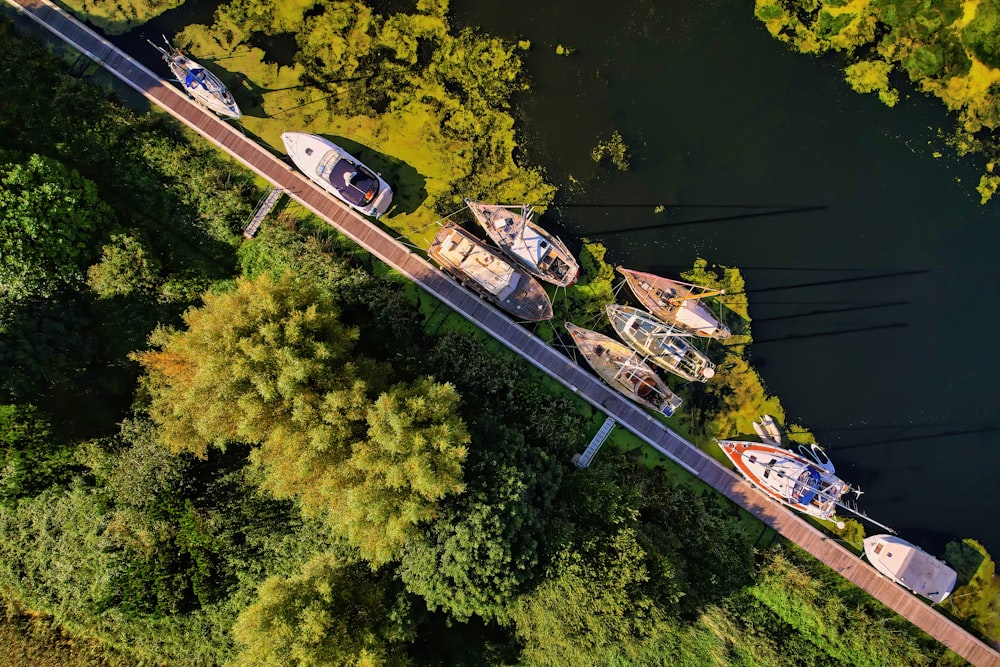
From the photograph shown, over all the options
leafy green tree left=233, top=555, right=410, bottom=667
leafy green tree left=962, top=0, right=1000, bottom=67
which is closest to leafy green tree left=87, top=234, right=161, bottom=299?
leafy green tree left=233, top=555, right=410, bottom=667

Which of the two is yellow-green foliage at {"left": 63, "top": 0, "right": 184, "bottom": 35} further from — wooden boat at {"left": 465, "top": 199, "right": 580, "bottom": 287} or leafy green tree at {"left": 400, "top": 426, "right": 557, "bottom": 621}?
leafy green tree at {"left": 400, "top": 426, "right": 557, "bottom": 621}

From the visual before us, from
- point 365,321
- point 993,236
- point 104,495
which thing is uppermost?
point 993,236

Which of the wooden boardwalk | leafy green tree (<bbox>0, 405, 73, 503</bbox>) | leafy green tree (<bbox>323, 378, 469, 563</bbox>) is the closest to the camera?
leafy green tree (<bbox>323, 378, 469, 563</bbox>)

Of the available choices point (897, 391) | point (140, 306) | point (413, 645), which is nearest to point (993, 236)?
point (897, 391)

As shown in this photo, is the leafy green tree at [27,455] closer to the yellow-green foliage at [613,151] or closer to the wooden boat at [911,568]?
the yellow-green foliage at [613,151]

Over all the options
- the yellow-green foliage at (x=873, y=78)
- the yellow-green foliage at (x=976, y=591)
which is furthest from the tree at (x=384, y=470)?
the yellow-green foliage at (x=976, y=591)

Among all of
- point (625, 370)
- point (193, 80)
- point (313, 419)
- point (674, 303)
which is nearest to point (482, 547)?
Answer: point (313, 419)

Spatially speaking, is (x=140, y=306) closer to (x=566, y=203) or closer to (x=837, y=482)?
(x=566, y=203)
